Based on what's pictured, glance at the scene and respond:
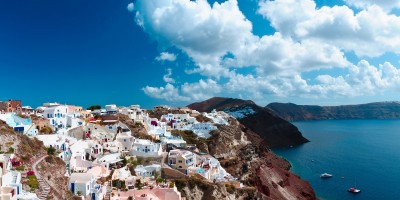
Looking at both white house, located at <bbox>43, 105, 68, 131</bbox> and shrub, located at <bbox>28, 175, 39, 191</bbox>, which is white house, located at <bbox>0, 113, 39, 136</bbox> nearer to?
white house, located at <bbox>43, 105, 68, 131</bbox>

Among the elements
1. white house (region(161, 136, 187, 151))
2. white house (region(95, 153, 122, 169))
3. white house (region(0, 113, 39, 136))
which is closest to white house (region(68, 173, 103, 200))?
white house (region(95, 153, 122, 169))

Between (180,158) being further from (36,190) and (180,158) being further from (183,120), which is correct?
(183,120)

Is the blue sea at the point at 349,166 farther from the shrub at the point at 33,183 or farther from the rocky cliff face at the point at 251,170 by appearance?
the shrub at the point at 33,183

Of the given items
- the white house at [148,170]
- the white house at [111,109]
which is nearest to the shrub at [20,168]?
the white house at [148,170]

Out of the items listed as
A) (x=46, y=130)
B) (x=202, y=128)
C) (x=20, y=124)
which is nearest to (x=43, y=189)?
(x=20, y=124)

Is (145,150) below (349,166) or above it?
above

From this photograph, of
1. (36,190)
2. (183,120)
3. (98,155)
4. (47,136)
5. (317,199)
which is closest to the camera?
(36,190)

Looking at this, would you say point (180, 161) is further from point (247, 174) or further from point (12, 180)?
point (12, 180)

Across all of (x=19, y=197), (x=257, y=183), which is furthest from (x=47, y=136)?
(x=257, y=183)

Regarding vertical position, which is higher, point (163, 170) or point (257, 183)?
point (163, 170)
